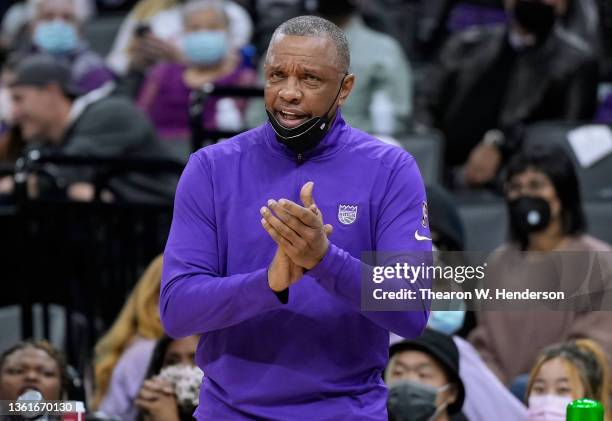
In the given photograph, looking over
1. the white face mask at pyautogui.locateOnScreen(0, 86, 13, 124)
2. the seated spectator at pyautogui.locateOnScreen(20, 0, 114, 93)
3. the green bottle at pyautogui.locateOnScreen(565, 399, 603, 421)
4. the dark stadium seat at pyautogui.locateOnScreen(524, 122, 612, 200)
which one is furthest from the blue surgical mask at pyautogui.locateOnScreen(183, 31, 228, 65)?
the green bottle at pyautogui.locateOnScreen(565, 399, 603, 421)

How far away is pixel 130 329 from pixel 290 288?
2.68 meters

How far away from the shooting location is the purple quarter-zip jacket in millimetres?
3064

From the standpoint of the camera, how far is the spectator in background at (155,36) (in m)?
8.98

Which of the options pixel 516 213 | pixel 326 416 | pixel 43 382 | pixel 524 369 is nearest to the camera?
pixel 326 416

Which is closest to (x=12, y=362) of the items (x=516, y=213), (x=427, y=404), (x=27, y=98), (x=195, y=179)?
(x=427, y=404)

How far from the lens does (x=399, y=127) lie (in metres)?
7.85

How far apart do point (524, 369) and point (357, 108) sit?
2.43 m

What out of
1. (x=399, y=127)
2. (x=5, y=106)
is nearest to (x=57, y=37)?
(x=5, y=106)

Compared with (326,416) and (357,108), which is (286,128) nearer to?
(326,416)

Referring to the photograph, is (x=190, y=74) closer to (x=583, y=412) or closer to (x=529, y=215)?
(x=529, y=215)

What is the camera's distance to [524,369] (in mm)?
5719

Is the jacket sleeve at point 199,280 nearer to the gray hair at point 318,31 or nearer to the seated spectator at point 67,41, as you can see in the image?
the gray hair at point 318,31

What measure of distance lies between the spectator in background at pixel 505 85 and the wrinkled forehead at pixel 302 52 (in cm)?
448

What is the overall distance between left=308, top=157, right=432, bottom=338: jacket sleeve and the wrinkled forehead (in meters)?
0.30
